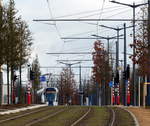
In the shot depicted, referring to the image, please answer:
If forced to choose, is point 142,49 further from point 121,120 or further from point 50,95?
point 50,95

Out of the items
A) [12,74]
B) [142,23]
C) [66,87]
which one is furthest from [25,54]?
[66,87]

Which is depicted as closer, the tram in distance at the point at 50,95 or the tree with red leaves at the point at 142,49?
the tree with red leaves at the point at 142,49

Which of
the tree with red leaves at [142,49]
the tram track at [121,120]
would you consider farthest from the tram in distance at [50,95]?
the tram track at [121,120]

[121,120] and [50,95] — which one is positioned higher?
[50,95]

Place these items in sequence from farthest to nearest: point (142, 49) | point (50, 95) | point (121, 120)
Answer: point (50, 95) < point (142, 49) < point (121, 120)

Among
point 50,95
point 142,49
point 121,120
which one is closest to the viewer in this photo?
point 121,120

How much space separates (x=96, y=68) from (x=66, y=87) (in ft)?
129

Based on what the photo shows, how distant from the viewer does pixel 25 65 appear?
59.3m

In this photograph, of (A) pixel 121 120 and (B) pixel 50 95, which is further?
(B) pixel 50 95

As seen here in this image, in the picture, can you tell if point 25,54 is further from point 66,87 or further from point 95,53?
point 66,87

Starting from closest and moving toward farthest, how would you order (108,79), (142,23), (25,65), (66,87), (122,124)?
(122,124), (142,23), (25,65), (108,79), (66,87)

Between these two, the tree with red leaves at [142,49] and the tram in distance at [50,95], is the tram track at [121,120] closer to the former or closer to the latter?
the tree with red leaves at [142,49]

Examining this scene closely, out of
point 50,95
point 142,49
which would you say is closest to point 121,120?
point 142,49

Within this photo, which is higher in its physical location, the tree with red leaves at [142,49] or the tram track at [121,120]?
the tree with red leaves at [142,49]
